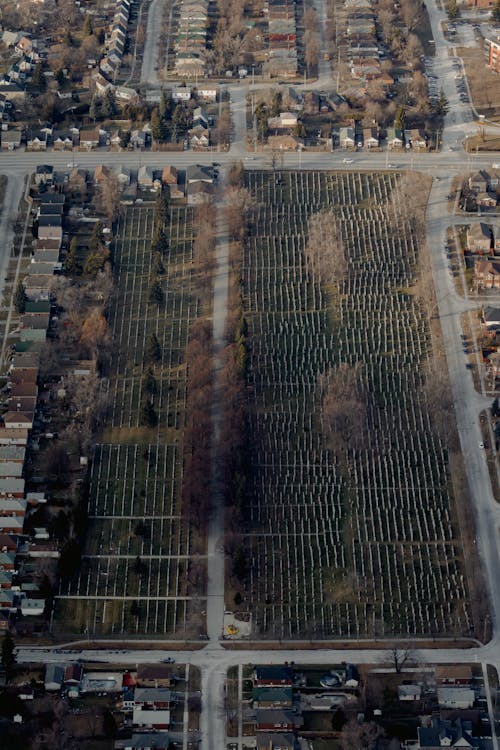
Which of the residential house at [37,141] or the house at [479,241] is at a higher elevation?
the residential house at [37,141]

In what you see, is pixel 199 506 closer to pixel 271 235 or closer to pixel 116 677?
pixel 116 677

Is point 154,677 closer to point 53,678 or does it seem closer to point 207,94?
point 53,678

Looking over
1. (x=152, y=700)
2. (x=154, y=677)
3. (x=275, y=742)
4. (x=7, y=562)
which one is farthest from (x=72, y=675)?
(x=275, y=742)

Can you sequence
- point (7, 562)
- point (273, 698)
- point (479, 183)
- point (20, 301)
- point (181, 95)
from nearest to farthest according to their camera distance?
point (273, 698)
point (7, 562)
point (20, 301)
point (479, 183)
point (181, 95)

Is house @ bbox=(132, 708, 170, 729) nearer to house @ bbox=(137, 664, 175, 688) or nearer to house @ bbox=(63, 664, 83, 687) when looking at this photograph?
house @ bbox=(137, 664, 175, 688)

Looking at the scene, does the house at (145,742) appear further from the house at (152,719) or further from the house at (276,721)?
the house at (276,721)

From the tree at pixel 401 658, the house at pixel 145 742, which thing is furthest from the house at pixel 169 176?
the house at pixel 145 742
